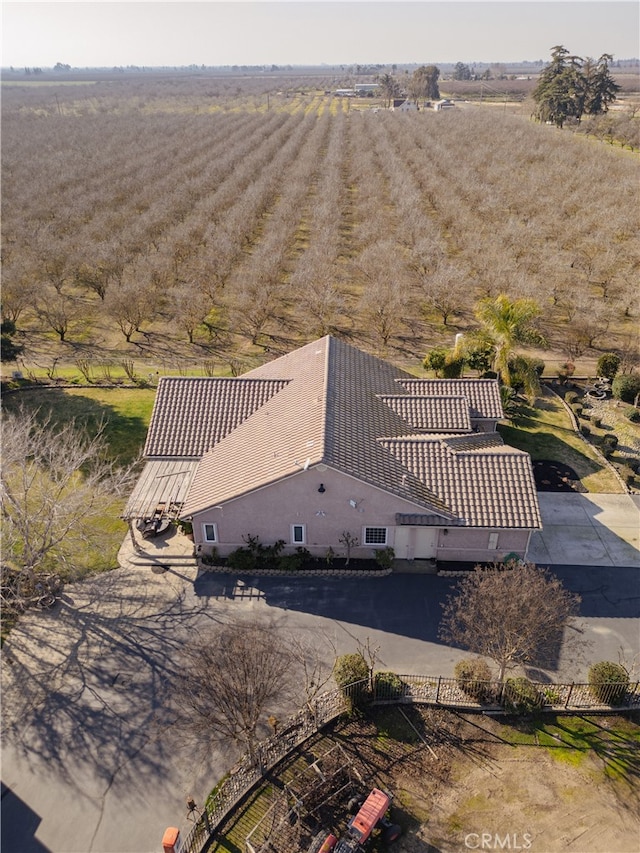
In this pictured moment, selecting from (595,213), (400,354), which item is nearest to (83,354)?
(400,354)

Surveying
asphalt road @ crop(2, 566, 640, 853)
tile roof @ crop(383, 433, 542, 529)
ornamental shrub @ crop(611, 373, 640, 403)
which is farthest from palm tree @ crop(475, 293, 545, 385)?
asphalt road @ crop(2, 566, 640, 853)

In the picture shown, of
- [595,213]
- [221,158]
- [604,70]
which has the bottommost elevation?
[595,213]

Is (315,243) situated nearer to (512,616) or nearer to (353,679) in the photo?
(512,616)

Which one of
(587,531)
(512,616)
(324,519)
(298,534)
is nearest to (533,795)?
(512,616)

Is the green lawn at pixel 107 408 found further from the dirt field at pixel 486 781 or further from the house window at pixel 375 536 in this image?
the dirt field at pixel 486 781

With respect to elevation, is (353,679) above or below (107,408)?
below

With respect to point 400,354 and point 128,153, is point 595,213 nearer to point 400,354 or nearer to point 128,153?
point 400,354
